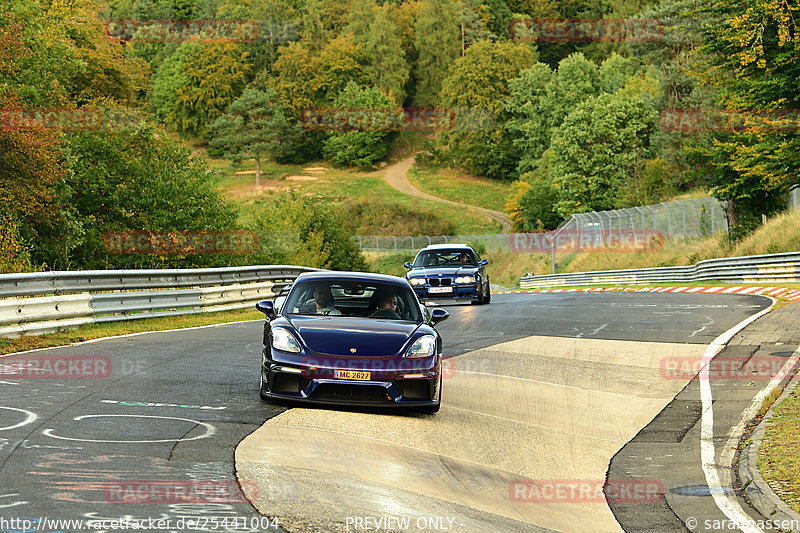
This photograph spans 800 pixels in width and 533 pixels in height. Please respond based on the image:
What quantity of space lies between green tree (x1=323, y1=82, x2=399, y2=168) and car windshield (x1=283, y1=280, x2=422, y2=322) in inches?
4917

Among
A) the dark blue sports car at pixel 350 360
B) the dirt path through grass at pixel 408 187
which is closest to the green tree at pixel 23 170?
the dark blue sports car at pixel 350 360

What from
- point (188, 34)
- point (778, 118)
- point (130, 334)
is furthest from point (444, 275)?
point (188, 34)

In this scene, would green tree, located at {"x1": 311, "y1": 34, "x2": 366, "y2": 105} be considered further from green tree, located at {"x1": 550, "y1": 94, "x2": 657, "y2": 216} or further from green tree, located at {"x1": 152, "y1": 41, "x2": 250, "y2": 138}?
green tree, located at {"x1": 550, "y1": 94, "x2": 657, "y2": 216}

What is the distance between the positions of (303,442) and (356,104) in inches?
5337

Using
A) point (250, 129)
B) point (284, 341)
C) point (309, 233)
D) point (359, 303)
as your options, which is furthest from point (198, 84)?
point (284, 341)

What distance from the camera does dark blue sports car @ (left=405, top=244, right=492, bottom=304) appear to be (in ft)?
86.5

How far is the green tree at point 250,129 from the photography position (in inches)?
5305

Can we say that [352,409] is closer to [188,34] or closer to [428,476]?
[428,476]

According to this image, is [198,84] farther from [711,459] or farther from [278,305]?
[711,459]

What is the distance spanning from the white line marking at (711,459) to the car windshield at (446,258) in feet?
38.0

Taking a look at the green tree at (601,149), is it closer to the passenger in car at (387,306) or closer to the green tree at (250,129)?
the green tree at (250,129)

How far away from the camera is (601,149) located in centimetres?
8188

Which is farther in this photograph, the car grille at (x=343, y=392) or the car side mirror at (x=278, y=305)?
the car side mirror at (x=278, y=305)

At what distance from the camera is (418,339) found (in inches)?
399
